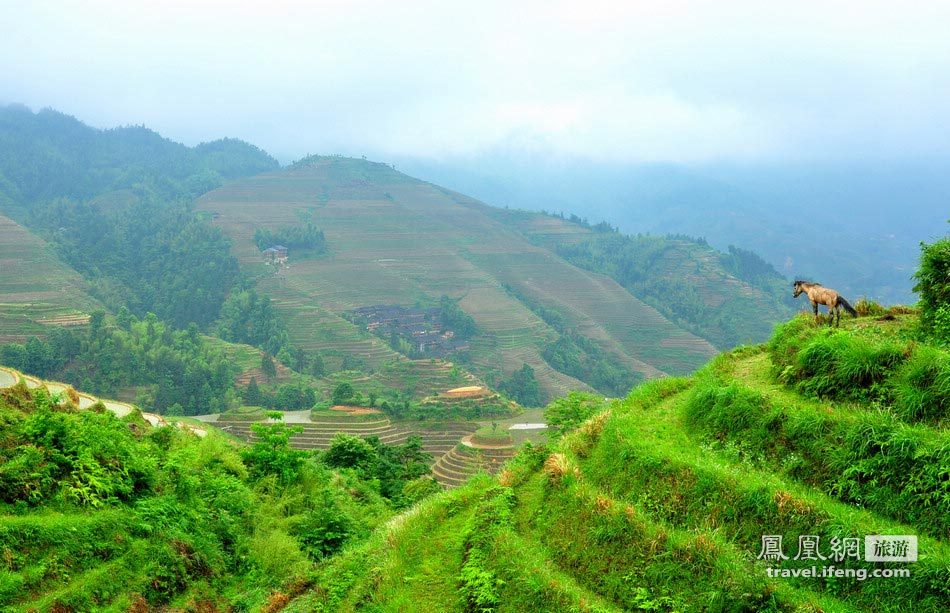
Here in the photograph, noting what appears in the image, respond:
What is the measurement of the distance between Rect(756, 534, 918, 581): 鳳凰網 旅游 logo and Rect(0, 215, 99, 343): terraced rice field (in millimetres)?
65305

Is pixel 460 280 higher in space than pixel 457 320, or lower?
higher

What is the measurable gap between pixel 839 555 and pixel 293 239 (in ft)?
368

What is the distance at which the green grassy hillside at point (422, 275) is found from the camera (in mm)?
86188

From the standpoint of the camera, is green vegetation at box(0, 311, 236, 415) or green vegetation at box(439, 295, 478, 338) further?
green vegetation at box(439, 295, 478, 338)

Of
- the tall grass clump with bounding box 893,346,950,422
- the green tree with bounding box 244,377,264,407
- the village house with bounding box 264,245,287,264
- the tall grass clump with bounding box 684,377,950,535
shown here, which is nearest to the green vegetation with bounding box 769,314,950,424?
the tall grass clump with bounding box 893,346,950,422

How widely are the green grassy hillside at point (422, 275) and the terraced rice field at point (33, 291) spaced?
76.4 ft

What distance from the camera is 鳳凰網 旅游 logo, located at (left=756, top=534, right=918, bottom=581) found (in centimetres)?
439

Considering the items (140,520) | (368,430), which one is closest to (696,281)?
(368,430)

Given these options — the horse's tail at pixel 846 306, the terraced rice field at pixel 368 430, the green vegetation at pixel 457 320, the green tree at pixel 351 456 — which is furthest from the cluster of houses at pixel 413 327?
the horse's tail at pixel 846 306

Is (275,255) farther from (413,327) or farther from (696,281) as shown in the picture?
(696,281)

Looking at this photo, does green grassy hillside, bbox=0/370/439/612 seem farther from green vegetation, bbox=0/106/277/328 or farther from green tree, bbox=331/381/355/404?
green vegetation, bbox=0/106/277/328

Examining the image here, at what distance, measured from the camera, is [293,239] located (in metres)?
111

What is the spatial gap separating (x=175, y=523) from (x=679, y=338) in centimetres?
9493

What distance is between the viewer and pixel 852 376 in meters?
5.95
